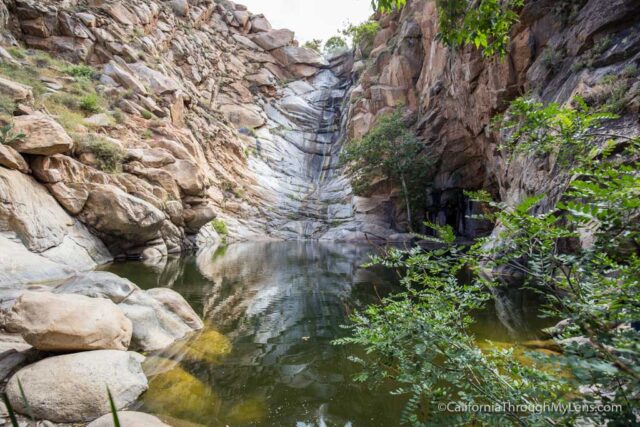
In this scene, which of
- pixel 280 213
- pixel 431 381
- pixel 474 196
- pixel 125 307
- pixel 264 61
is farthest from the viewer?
pixel 264 61

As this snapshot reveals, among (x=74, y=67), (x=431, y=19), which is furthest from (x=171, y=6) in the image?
(x=431, y=19)

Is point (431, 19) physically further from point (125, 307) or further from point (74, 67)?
point (125, 307)

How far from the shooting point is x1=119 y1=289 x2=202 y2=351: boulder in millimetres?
5516

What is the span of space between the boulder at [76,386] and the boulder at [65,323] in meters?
0.21

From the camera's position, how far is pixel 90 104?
18062 mm

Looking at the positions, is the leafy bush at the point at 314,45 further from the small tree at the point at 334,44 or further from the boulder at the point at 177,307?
the boulder at the point at 177,307

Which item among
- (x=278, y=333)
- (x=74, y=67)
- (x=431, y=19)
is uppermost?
(x=431, y=19)

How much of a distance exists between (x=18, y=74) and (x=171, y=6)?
97.4 ft

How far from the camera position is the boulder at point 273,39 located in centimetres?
5122

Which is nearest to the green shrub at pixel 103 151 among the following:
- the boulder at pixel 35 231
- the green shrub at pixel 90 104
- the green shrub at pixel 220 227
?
the boulder at pixel 35 231

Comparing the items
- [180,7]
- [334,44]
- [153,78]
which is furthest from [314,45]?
[153,78]

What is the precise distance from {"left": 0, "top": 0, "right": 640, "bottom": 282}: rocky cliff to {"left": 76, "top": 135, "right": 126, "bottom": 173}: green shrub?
0.20 ft

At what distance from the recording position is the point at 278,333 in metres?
6.66

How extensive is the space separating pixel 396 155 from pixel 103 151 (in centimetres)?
2011
